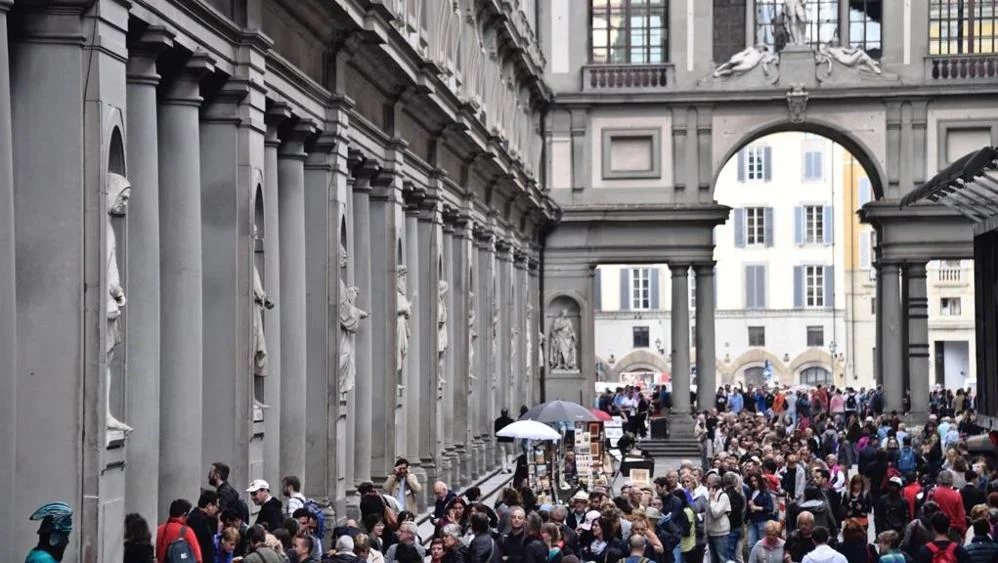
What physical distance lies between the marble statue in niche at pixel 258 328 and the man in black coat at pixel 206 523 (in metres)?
4.49

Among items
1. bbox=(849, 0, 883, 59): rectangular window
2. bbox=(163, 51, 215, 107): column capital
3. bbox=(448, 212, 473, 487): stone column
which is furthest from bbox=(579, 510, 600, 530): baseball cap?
bbox=(849, 0, 883, 59): rectangular window

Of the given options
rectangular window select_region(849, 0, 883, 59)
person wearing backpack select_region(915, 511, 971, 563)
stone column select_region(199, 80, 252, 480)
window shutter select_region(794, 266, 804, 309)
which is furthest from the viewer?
window shutter select_region(794, 266, 804, 309)

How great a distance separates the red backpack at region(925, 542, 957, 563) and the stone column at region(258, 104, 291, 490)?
23.8ft

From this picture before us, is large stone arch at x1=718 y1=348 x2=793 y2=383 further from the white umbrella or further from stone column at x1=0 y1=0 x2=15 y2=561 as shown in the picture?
stone column at x1=0 y1=0 x2=15 y2=561

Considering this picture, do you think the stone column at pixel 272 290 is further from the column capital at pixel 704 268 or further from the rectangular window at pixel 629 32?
the rectangular window at pixel 629 32

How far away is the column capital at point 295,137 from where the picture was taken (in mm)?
24125

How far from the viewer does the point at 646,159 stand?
194ft

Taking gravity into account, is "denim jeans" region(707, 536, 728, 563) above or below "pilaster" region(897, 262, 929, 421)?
below

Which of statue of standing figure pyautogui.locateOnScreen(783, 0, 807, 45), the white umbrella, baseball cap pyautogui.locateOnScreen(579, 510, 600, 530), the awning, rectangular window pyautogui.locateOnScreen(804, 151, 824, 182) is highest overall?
statue of standing figure pyautogui.locateOnScreen(783, 0, 807, 45)

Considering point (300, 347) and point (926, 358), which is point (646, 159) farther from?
point (300, 347)

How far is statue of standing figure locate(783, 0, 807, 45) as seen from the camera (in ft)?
194

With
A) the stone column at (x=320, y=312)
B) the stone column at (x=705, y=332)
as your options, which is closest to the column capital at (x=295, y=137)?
the stone column at (x=320, y=312)

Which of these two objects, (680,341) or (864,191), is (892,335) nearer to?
(680,341)

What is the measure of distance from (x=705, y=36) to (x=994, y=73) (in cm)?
813
